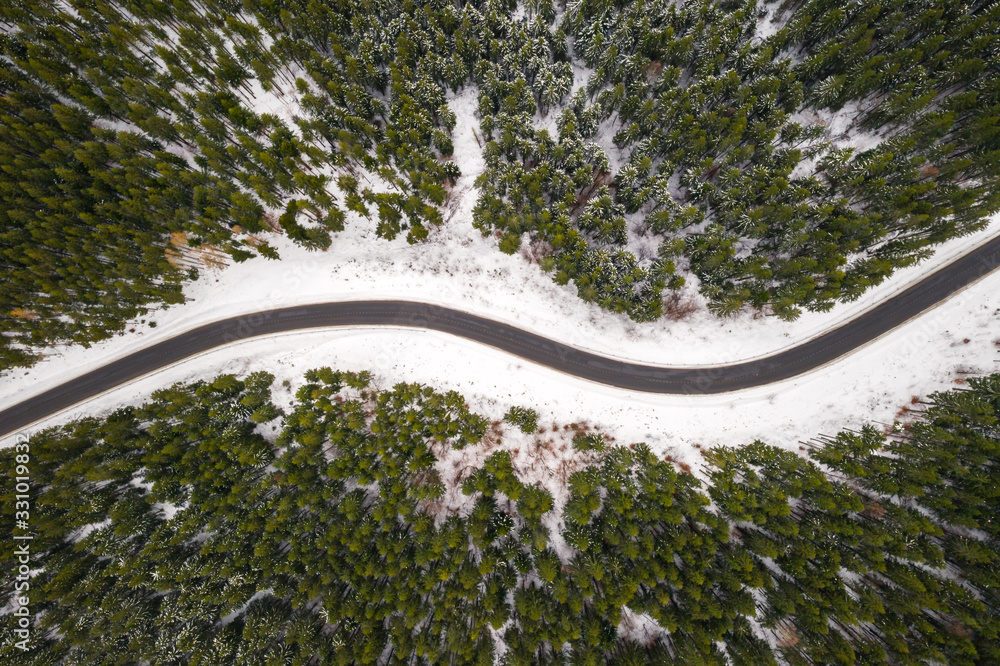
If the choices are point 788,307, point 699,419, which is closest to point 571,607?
point 699,419

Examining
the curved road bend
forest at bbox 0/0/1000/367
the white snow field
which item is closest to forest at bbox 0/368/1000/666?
the white snow field

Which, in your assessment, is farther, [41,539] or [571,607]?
[41,539]

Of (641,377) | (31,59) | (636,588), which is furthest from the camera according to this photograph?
(641,377)

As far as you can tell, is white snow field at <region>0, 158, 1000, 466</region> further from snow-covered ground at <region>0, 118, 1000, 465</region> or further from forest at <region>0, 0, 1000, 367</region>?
forest at <region>0, 0, 1000, 367</region>

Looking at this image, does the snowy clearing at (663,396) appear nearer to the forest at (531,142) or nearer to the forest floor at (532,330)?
the forest floor at (532,330)

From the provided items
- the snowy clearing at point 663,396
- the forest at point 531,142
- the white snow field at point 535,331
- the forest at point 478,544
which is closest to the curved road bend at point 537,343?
the white snow field at point 535,331

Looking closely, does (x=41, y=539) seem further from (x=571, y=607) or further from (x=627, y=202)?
(x=627, y=202)
